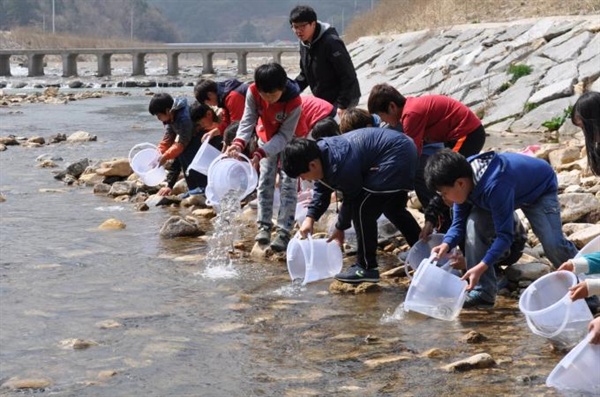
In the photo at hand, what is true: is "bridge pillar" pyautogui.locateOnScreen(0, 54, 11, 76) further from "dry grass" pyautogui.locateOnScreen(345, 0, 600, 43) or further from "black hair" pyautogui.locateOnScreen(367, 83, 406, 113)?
"black hair" pyautogui.locateOnScreen(367, 83, 406, 113)

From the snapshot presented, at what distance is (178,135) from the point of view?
8523mm

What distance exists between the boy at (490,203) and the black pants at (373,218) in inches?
23.9

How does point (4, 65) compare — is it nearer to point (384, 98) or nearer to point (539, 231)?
point (384, 98)

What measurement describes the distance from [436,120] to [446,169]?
140 cm

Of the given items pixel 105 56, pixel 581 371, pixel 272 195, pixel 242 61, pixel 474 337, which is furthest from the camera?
pixel 242 61

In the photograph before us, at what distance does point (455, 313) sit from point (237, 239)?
259 centimetres

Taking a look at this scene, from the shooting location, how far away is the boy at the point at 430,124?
559 cm

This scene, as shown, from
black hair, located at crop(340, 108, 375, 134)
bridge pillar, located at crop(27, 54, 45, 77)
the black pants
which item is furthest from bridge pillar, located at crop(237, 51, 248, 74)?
the black pants

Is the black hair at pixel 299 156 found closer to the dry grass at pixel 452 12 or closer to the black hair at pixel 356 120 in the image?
the black hair at pixel 356 120

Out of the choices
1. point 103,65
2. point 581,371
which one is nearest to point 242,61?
point 103,65

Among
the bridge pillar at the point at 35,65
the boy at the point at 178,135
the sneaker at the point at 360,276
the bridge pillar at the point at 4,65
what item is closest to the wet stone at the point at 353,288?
the sneaker at the point at 360,276

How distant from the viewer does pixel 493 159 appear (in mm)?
4707

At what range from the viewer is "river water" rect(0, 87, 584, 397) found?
402cm

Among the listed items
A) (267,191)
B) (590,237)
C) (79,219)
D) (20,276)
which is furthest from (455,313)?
(79,219)
